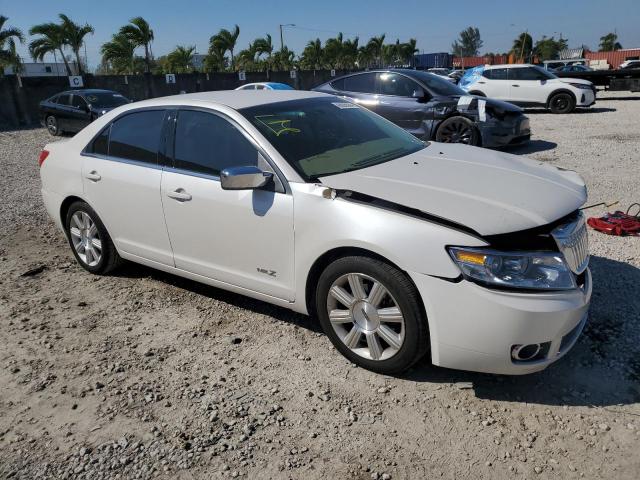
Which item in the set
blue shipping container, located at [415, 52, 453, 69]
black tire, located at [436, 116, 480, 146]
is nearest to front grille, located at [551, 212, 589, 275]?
black tire, located at [436, 116, 480, 146]

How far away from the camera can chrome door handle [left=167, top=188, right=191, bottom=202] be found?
142 inches

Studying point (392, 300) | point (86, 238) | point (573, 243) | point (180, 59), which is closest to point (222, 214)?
point (392, 300)

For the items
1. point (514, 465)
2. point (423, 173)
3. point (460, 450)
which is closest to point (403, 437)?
point (460, 450)

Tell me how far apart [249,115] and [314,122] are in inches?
19.0

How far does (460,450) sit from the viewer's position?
2.50 metres

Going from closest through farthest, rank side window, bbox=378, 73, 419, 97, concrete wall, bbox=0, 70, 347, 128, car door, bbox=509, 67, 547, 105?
side window, bbox=378, 73, 419, 97
car door, bbox=509, 67, 547, 105
concrete wall, bbox=0, 70, 347, 128

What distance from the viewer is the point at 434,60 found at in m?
60.2

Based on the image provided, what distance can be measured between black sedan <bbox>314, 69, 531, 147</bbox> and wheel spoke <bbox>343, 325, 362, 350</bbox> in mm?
6553

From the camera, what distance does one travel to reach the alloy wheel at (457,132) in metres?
8.88

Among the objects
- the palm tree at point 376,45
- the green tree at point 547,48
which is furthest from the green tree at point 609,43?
the palm tree at point 376,45

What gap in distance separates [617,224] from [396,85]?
546 centimetres

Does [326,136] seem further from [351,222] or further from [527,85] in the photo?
[527,85]

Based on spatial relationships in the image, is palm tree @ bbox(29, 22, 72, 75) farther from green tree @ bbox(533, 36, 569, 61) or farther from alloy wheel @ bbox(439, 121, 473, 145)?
green tree @ bbox(533, 36, 569, 61)

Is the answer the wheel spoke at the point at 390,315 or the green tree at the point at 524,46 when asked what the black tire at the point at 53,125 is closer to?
the wheel spoke at the point at 390,315
